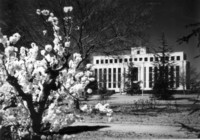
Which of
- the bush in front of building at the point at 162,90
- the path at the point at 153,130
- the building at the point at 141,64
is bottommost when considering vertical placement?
the path at the point at 153,130

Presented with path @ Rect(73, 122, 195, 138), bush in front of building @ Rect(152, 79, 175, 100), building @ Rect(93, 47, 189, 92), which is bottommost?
path @ Rect(73, 122, 195, 138)

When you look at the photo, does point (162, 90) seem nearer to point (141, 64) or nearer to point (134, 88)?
point (141, 64)

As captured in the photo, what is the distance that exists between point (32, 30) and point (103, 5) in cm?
359

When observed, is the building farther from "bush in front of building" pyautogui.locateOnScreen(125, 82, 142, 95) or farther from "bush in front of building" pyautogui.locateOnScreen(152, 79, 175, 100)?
"bush in front of building" pyautogui.locateOnScreen(152, 79, 175, 100)

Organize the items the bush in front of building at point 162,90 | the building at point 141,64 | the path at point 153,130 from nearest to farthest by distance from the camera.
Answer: the path at point 153,130 < the building at point 141,64 < the bush in front of building at point 162,90

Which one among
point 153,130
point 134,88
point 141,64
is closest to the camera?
point 153,130

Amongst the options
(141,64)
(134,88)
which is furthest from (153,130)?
(134,88)

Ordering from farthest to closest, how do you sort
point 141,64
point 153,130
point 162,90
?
1. point 162,90
2. point 141,64
3. point 153,130

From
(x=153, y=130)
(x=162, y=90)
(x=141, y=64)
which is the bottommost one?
(x=153, y=130)

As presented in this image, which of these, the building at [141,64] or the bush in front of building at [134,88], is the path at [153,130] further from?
the bush in front of building at [134,88]

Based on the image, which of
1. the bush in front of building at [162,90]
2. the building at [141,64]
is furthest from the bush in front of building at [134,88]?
the bush in front of building at [162,90]

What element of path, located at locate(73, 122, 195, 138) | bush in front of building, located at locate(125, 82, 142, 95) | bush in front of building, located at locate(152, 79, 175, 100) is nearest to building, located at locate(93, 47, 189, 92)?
bush in front of building, located at locate(125, 82, 142, 95)

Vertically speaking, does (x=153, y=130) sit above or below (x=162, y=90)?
below

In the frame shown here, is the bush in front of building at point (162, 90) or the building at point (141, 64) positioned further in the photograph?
the bush in front of building at point (162, 90)
